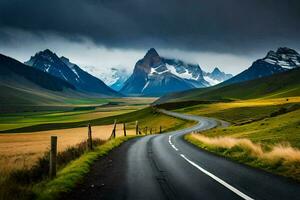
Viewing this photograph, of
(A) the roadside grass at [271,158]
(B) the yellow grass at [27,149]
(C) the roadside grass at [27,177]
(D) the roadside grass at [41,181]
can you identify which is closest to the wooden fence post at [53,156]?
(D) the roadside grass at [41,181]

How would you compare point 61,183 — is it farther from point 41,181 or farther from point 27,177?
point 27,177

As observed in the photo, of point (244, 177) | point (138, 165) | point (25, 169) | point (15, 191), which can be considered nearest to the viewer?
point (15, 191)

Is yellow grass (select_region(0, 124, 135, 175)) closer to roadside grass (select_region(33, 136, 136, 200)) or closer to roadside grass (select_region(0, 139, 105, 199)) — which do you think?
roadside grass (select_region(0, 139, 105, 199))

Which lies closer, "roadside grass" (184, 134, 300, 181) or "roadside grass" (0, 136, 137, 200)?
"roadside grass" (0, 136, 137, 200)

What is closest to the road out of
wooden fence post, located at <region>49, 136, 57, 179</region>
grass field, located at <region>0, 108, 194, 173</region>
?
wooden fence post, located at <region>49, 136, 57, 179</region>

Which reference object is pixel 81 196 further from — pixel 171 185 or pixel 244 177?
pixel 244 177

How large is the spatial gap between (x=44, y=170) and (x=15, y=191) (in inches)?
228

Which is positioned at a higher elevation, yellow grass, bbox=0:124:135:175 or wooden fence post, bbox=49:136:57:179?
wooden fence post, bbox=49:136:57:179

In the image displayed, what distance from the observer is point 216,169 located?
58.4 feet

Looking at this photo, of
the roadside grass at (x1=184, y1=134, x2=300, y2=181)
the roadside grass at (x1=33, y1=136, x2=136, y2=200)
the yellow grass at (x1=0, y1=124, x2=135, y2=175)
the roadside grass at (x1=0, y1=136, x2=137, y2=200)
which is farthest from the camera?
the yellow grass at (x1=0, y1=124, x2=135, y2=175)

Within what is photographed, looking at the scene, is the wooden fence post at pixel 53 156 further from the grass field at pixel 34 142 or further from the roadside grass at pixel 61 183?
the grass field at pixel 34 142

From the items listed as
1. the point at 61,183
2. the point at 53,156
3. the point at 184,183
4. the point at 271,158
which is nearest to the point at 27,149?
the point at 53,156

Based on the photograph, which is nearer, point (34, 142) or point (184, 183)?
point (184, 183)

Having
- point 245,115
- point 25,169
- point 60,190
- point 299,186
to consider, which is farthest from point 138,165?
point 245,115
